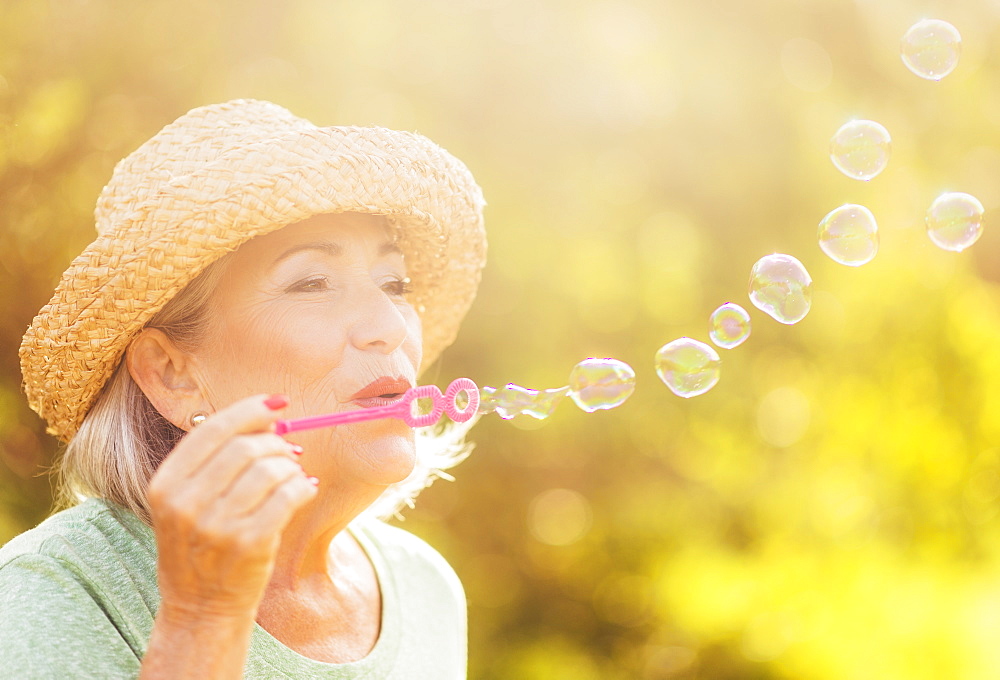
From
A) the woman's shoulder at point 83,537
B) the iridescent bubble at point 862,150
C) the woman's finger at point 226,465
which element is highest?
the iridescent bubble at point 862,150

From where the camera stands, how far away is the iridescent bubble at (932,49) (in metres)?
2.57

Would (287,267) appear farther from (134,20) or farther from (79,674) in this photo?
(134,20)

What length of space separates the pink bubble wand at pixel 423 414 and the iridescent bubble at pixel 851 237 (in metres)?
1.16

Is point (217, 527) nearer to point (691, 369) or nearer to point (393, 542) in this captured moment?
point (393, 542)

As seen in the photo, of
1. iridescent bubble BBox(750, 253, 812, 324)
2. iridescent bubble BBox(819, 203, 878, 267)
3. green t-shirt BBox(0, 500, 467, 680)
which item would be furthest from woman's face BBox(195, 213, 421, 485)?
iridescent bubble BBox(819, 203, 878, 267)

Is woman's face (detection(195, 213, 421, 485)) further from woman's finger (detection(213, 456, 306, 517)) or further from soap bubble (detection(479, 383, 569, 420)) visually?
woman's finger (detection(213, 456, 306, 517))

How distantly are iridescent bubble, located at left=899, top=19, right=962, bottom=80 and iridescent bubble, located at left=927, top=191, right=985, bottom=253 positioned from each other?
37 cm

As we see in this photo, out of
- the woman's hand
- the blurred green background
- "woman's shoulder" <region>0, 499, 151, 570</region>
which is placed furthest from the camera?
the blurred green background

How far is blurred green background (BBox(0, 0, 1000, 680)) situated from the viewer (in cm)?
375

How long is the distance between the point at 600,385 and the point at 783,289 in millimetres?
566

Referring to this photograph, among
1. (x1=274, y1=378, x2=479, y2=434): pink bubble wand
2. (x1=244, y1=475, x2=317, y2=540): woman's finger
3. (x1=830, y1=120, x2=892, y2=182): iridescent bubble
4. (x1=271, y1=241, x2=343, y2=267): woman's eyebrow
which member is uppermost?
(x1=830, y1=120, x2=892, y2=182): iridescent bubble

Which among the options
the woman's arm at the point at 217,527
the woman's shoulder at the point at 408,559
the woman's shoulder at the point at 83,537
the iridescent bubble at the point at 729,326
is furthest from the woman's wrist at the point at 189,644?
the iridescent bubble at the point at 729,326

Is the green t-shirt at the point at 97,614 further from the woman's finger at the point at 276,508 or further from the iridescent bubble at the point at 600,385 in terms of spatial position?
the iridescent bubble at the point at 600,385

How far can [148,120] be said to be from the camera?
3.02 metres
